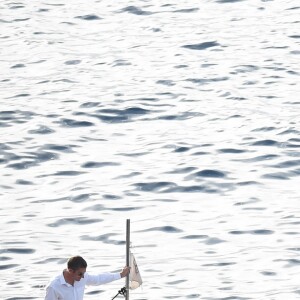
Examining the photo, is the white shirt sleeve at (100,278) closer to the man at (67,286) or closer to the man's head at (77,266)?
Result: the man at (67,286)

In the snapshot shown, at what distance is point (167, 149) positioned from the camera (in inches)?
1292

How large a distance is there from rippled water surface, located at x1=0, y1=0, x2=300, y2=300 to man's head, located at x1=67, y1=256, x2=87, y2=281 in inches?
194

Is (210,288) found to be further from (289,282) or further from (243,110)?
(243,110)

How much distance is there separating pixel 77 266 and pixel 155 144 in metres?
14.4

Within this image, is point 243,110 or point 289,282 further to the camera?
point 243,110

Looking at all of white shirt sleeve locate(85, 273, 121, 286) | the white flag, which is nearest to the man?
white shirt sleeve locate(85, 273, 121, 286)

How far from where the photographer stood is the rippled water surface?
2564 cm

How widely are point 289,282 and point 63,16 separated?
21505 millimetres

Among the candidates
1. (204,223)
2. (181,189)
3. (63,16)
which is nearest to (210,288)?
(204,223)

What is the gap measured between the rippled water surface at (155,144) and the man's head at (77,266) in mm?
4933

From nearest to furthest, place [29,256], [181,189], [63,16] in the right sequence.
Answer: [29,256], [181,189], [63,16]

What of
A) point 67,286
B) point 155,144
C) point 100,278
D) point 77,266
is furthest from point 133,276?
point 155,144

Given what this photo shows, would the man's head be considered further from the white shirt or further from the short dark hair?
the white shirt

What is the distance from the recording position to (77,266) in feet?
62.3
